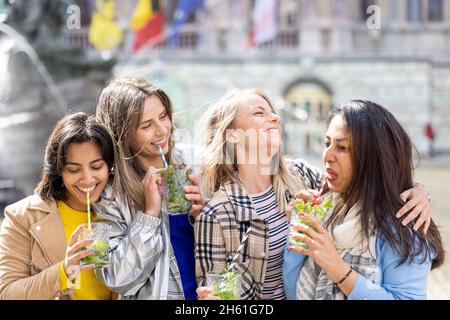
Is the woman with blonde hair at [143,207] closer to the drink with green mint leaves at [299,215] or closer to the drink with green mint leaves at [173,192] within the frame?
the drink with green mint leaves at [173,192]

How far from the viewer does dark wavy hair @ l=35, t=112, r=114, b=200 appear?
230 centimetres

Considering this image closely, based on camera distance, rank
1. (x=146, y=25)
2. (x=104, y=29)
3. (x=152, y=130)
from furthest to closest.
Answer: (x=104, y=29) → (x=146, y=25) → (x=152, y=130)

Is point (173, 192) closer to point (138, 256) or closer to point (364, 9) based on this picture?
point (138, 256)

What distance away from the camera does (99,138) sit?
2.32 meters

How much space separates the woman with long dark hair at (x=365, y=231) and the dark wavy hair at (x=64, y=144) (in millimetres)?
663

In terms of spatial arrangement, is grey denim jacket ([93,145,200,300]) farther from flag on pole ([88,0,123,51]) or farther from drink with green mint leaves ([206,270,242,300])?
flag on pole ([88,0,123,51])

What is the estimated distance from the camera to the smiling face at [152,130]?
2416 millimetres

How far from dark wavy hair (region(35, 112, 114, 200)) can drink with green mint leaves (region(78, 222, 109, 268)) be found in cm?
25

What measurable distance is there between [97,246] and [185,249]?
0.34 metres

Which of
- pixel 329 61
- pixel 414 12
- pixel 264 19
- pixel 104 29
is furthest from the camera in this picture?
pixel 414 12

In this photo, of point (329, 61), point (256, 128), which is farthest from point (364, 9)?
point (256, 128)

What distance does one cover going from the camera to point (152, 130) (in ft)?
7.96

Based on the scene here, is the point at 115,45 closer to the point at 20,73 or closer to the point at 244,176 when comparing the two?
the point at 20,73

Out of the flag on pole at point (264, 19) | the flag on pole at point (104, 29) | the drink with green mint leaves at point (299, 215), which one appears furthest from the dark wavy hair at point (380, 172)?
the flag on pole at point (104, 29)
